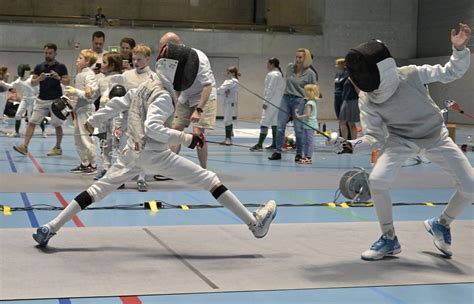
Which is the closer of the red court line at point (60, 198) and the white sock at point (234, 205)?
the white sock at point (234, 205)

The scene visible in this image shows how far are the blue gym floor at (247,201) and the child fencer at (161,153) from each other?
3.02ft

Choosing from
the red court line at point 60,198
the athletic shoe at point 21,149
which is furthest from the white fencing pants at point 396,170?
the athletic shoe at point 21,149

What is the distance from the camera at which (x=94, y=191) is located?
4824 mm

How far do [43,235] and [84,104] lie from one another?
14.1ft

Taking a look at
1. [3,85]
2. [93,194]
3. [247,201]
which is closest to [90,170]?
[247,201]

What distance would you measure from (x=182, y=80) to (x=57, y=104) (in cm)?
345

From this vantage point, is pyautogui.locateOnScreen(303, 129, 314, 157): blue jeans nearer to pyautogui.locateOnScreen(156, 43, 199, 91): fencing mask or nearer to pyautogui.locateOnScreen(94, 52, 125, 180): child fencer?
pyautogui.locateOnScreen(94, 52, 125, 180): child fencer

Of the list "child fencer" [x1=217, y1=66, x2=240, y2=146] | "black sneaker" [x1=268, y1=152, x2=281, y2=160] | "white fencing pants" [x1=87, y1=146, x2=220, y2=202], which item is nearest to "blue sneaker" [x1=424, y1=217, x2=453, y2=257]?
"white fencing pants" [x1=87, y1=146, x2=220, y2=202]

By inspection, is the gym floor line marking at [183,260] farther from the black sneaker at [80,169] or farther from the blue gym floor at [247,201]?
the black sneaker at [80,169]

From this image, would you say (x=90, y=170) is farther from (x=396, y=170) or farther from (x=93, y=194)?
(x=396, y=170)

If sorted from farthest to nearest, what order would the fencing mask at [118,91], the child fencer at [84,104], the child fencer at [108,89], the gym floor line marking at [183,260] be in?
the child fencer at [84,104] → the child fencer at [108,89] → the fencing mask at [118,91] → the gym floor line marking at [183,260]

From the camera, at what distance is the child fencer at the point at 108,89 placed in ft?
26.2

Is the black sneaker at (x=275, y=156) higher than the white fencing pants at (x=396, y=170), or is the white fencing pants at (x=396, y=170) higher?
the white fencing pants at (x=396, y=170)

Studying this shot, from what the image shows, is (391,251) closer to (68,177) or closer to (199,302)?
(199,302)
